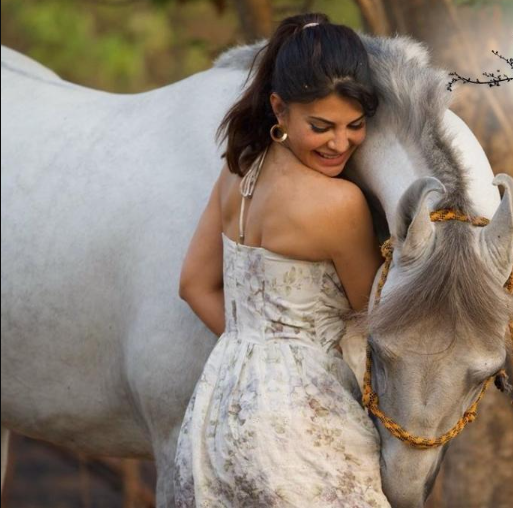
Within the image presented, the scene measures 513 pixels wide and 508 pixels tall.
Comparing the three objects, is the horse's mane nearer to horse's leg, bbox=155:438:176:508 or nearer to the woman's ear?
the woman's ear

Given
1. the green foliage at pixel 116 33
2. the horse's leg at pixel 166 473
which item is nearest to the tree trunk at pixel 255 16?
the green foliage at pixel 116 33

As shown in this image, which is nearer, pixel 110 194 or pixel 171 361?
pixel 171 361

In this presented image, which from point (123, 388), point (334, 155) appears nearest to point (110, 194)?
point (123, 388)

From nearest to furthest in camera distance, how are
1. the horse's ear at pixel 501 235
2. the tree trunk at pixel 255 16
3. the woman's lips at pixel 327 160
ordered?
the horse's ear at pixel 501 235 < the woman's lips at pixel 327 160 < the tree trunk at pixel 255 16

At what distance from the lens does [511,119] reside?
439 centimetres

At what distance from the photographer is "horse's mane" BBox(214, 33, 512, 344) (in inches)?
97.3

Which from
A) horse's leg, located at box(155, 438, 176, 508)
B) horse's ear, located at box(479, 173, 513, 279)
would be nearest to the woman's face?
horse's ear, located at box(479, 173, 513, 279)

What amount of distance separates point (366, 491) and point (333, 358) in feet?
1.12

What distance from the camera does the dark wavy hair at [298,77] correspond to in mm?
2744

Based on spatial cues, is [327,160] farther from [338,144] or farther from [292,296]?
[292,296]

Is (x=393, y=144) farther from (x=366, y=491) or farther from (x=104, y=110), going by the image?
(x=104, y=110)

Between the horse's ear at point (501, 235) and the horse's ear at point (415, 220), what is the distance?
0.36ft

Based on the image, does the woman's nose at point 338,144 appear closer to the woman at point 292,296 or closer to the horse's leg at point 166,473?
the woman at point 292,296

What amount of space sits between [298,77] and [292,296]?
503 mm
